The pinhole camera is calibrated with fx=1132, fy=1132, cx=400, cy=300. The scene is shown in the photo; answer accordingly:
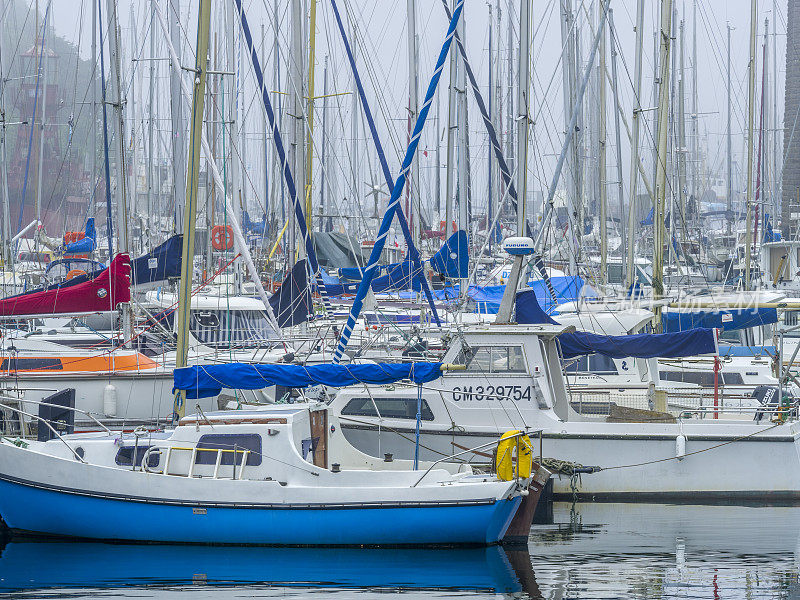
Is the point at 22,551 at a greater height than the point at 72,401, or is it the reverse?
the point at 72,401

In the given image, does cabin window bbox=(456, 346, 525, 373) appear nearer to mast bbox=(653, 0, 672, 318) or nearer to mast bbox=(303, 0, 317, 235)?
mast bbox=(303, 0, 317, 235)

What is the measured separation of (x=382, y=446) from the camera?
19.3 meters

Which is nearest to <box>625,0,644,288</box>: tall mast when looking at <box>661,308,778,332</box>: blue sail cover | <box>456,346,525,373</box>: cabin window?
<box>661,308,778,332</box>: blue sail cover

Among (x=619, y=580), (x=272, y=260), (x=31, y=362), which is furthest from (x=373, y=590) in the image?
(x=272, y=260)

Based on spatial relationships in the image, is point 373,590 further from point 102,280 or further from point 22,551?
point 102,280

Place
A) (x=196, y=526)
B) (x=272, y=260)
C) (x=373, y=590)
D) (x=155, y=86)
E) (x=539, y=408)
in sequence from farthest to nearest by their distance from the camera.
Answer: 1. (x=155, y=86)
2. (x=272, y=260)
3. (x=539, y=408)
4. (x=196, y=526)
5. (x=373, y=590)

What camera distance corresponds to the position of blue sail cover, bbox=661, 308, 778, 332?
2407 cm

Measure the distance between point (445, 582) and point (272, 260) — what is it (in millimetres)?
20990

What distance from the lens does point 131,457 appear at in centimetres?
1642

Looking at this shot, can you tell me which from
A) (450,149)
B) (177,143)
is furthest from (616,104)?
(177,143)

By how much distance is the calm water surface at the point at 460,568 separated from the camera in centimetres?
1391

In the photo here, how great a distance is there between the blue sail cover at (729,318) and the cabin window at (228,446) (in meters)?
11.6

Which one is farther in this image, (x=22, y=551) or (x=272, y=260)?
(x=272, y=260)

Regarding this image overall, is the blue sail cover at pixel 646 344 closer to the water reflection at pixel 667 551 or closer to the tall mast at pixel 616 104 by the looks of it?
the water reflection at pixel 667 551
